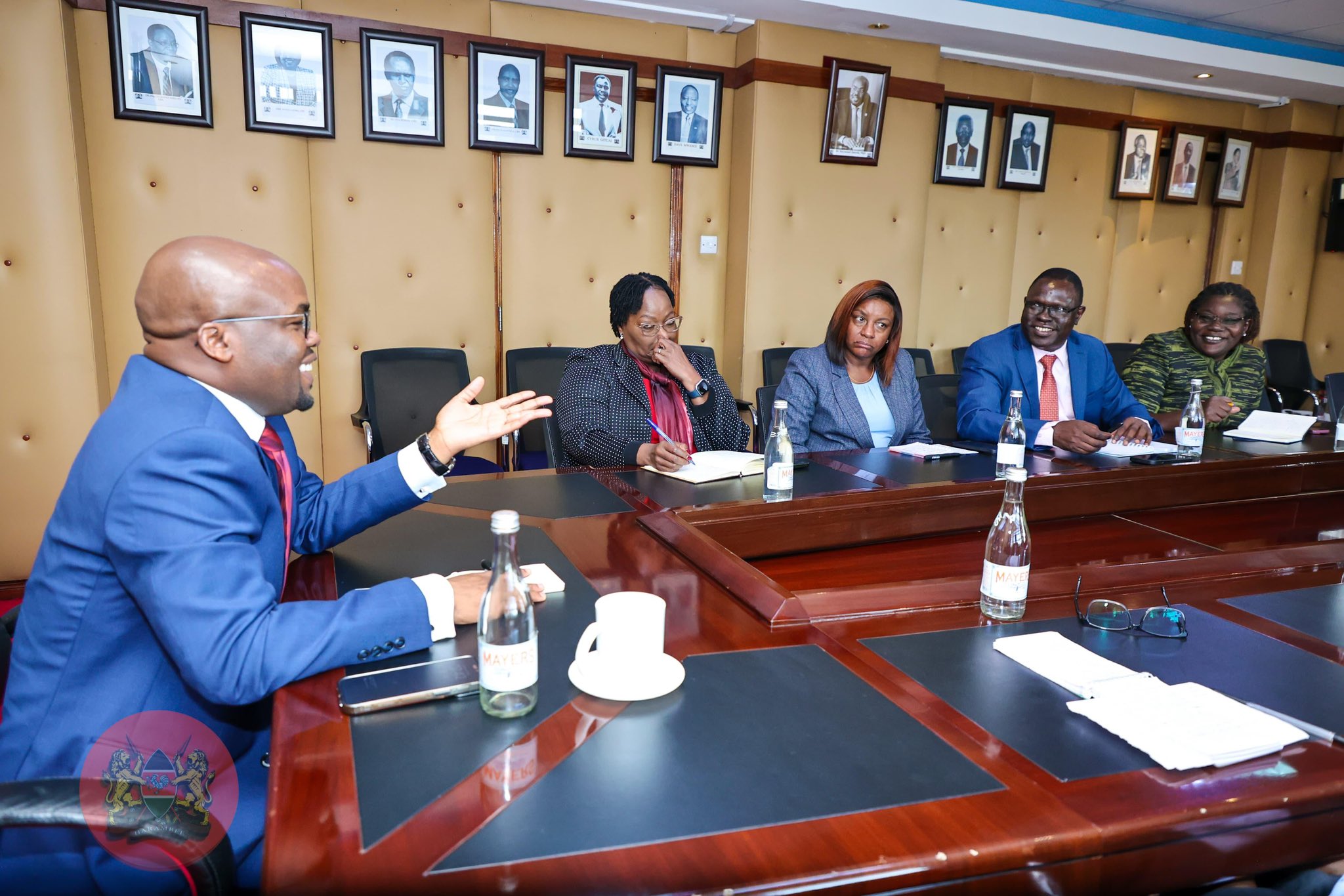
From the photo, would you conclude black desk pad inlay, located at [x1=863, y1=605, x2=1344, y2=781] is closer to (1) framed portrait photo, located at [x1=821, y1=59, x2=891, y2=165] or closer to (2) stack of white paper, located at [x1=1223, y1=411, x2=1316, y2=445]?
(2) stack of white paper, located at [x1=1223, y1=411, x2=1316, y2=445]

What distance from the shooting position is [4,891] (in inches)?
42.2

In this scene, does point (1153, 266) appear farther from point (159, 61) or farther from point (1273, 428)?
point (159, 61)

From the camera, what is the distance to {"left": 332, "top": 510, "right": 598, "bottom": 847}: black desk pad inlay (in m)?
0.90

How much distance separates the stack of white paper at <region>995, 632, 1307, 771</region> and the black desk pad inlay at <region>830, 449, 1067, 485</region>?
1.08 meters

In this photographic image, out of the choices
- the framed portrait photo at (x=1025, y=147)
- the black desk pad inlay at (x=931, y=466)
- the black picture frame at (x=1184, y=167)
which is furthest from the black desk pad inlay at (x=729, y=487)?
the black picture frame at (x=1184, y=167)

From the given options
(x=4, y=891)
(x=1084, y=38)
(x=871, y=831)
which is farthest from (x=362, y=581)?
(x=1084, y=38)

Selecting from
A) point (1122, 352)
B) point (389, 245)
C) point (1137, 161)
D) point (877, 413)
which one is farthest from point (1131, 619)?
point (1137, 161)

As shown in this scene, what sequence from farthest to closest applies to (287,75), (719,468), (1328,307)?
(1328,307)
(287,75)
(719,468)

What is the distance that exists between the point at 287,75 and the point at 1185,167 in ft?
17.7

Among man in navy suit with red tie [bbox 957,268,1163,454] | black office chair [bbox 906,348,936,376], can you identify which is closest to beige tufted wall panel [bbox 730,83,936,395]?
black office chair [bbox 906,348,936,376]

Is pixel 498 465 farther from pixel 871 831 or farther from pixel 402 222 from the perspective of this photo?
pixel 871 831

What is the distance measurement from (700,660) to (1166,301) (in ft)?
19.3

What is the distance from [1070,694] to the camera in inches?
44.9

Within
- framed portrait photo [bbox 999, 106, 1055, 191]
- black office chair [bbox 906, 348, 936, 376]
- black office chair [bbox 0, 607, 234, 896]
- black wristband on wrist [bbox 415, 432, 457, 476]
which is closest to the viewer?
black office chair [bbox 0, 607, 234, 896]
